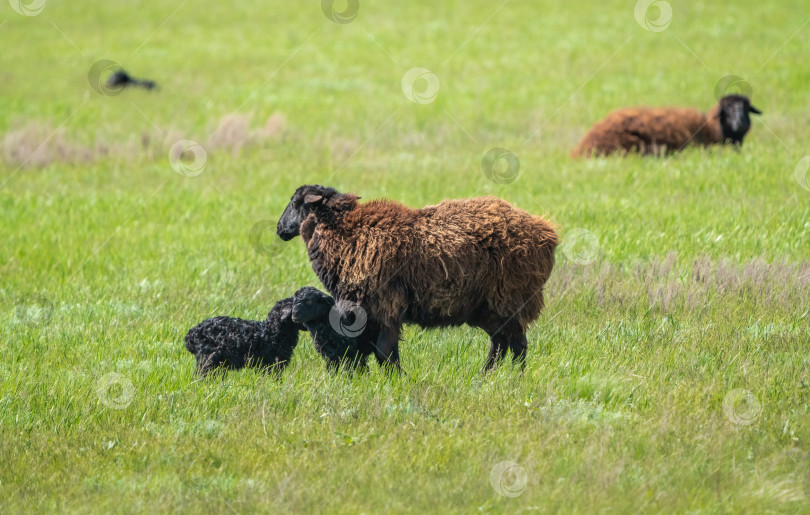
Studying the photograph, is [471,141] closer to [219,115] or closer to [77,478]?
[219,115]

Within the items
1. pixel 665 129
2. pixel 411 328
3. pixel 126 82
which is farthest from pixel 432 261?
pixel 126 82

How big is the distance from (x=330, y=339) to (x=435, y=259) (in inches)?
41.1

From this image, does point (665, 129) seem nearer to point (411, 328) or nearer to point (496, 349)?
point (411, 328)

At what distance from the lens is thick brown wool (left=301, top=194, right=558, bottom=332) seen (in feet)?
22.4

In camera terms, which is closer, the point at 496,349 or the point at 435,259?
the point at 435,259

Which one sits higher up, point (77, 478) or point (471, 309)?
point (471, 309)

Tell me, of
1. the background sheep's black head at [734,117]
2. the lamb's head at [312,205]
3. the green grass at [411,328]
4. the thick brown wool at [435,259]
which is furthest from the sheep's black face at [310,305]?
the background sheep's black head at [734,117]

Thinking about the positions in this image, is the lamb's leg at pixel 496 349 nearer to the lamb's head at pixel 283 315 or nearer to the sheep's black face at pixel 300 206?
the lamb's head at pixel 283 315

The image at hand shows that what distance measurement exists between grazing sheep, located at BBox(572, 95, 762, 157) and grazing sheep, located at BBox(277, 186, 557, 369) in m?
8.44

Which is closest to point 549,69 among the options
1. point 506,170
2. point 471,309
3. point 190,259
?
point 506,170

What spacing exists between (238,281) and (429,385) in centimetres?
404

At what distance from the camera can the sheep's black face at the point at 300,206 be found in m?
7.18

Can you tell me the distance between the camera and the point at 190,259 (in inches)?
430

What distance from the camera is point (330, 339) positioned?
23.3ft
